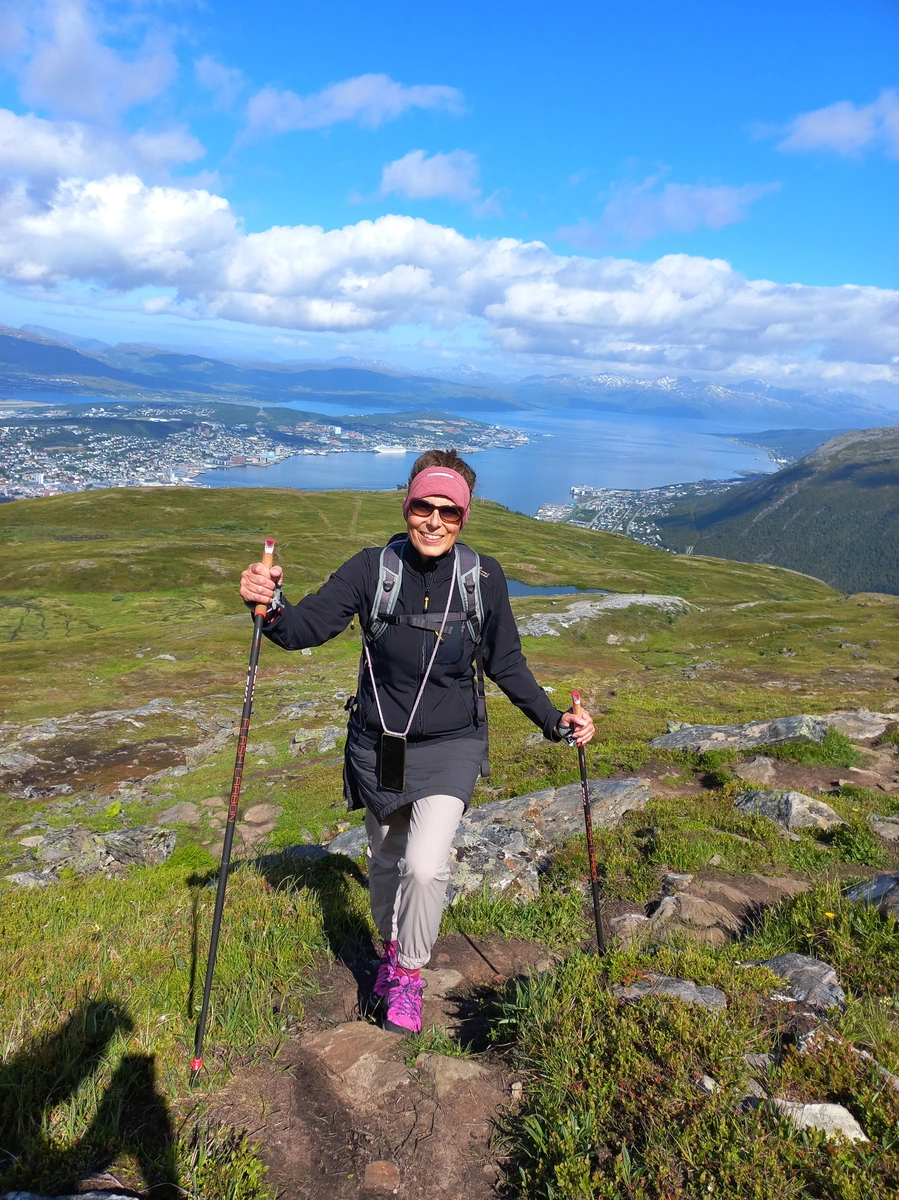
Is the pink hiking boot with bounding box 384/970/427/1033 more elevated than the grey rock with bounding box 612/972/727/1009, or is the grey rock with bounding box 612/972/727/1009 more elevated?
the grey rock with bounding box 612/972/727/1009

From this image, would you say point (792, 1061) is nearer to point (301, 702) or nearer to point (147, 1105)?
point (147, 1105)

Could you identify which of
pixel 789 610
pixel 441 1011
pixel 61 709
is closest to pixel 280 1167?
pixel 441 1011

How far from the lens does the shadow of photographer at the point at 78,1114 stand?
395 centimetres

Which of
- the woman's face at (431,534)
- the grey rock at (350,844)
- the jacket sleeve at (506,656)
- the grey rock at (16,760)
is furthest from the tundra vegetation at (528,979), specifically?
the woman's face at (431,534)

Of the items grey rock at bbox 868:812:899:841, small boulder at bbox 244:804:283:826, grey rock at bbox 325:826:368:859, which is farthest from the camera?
small boulder at bbox 244:804:283:826

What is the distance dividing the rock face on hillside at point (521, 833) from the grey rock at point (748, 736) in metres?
3.49

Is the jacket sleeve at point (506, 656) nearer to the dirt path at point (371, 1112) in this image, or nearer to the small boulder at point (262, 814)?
the dirt path at point (371, 1112)

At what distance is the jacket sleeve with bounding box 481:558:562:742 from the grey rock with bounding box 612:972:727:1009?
2158 mm

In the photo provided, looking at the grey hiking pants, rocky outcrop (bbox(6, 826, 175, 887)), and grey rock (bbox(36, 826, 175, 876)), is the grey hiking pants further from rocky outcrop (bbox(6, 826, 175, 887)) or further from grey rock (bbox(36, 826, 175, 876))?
grey rock (bbox(36, 826, 175, 876))

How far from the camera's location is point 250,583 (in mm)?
5426

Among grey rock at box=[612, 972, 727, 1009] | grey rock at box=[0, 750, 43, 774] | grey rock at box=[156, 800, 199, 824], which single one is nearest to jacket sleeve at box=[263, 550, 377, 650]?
grey rock at box=[612, 972, 727, 1009]

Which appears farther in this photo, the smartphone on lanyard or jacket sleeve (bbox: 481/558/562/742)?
jacket sleeve (bbox: 481/558/562/742)

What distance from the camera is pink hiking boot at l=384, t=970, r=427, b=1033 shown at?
552 centimetres

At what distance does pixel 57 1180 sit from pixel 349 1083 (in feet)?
6.33
